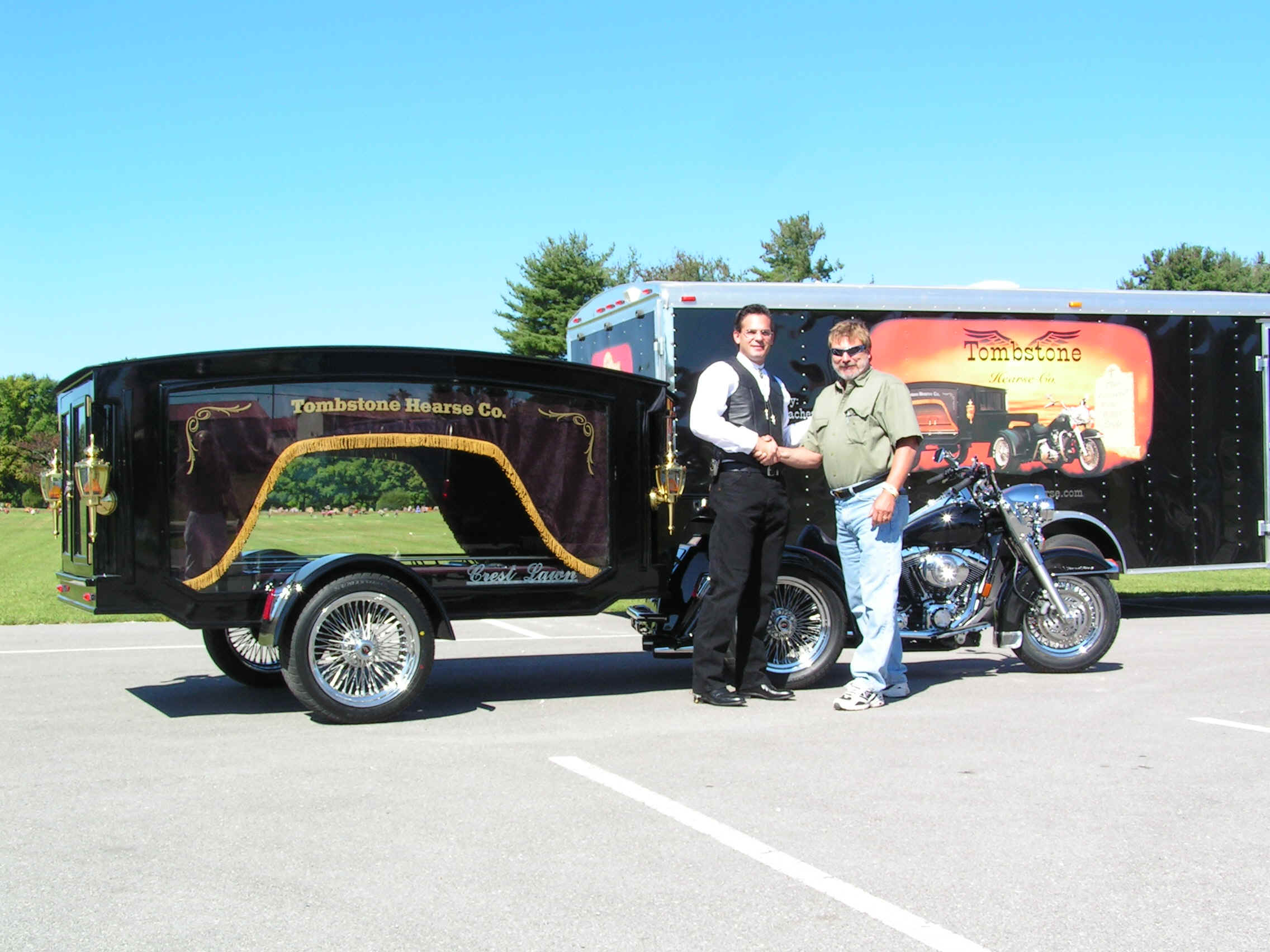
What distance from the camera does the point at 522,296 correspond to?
58.9 meters

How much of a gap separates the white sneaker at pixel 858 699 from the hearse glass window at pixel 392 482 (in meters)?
1.58

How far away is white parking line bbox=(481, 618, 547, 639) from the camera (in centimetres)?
1131

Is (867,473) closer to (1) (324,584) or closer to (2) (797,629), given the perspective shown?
(2) (797,629)

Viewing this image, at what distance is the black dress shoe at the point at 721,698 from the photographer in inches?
284

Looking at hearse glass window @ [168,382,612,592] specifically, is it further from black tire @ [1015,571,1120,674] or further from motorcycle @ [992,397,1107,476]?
motorcycle @ [992,397,1107,476]

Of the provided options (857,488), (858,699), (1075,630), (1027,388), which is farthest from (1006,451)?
(858,699)

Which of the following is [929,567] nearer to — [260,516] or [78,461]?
[260,516]

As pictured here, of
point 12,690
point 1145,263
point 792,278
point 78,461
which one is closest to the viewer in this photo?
point 78,461

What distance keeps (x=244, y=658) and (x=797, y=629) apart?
3.37m

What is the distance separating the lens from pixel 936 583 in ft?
26.5

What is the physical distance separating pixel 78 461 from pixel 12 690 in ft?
6.09

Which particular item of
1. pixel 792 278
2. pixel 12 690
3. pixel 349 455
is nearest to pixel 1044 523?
pixel 349 455

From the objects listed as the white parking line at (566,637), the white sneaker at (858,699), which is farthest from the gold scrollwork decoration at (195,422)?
the white parking line at (566,637)

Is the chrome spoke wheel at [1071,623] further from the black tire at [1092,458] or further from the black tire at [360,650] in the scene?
the black tire at [360,650]
